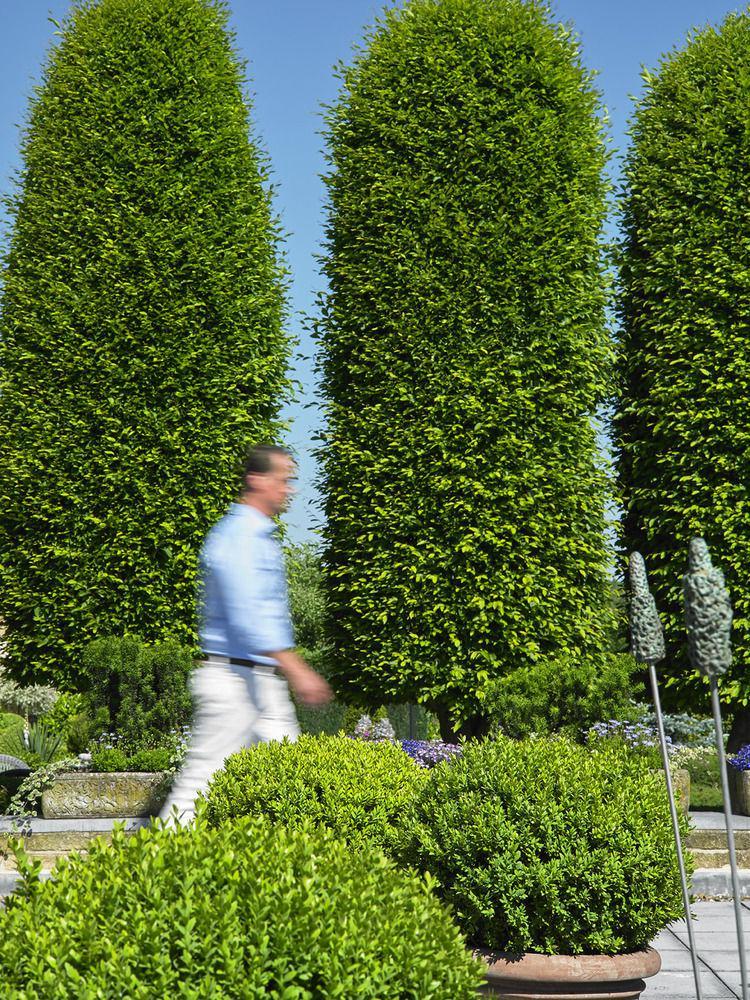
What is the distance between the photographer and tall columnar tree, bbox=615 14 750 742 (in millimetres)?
Result: 10008

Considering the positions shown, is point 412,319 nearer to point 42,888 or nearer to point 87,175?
point 87,175

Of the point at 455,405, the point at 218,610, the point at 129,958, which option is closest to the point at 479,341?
the point at 455,405

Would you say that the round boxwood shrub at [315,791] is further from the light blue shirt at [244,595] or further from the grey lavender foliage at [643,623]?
the grey lavender foliage at [643,623]

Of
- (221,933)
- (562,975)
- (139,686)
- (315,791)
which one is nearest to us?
(221,933)

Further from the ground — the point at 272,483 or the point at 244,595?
the point at 272,483

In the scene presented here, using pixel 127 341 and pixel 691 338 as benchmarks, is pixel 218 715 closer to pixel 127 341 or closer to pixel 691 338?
pixel 127 341

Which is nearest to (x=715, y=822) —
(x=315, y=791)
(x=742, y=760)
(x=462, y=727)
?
(x=742, y=760)

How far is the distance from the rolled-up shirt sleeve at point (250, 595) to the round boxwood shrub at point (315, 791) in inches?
24.7

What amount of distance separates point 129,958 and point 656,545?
8.73m

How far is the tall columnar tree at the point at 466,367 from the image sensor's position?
33.6 feet

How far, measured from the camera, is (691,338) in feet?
33.6

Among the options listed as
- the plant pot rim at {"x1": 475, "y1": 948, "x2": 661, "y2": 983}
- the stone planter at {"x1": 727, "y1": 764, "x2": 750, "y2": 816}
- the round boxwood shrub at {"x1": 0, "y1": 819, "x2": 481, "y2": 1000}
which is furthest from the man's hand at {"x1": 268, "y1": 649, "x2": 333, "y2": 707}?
the stone planter at {"x1": 727, "y1": 764, "x2": 750, "y2": 816}

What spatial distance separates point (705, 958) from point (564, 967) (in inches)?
74.8

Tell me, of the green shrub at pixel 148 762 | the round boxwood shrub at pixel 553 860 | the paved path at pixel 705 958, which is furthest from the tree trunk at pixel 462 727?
the round boxwood shrub at pixel 553 860
